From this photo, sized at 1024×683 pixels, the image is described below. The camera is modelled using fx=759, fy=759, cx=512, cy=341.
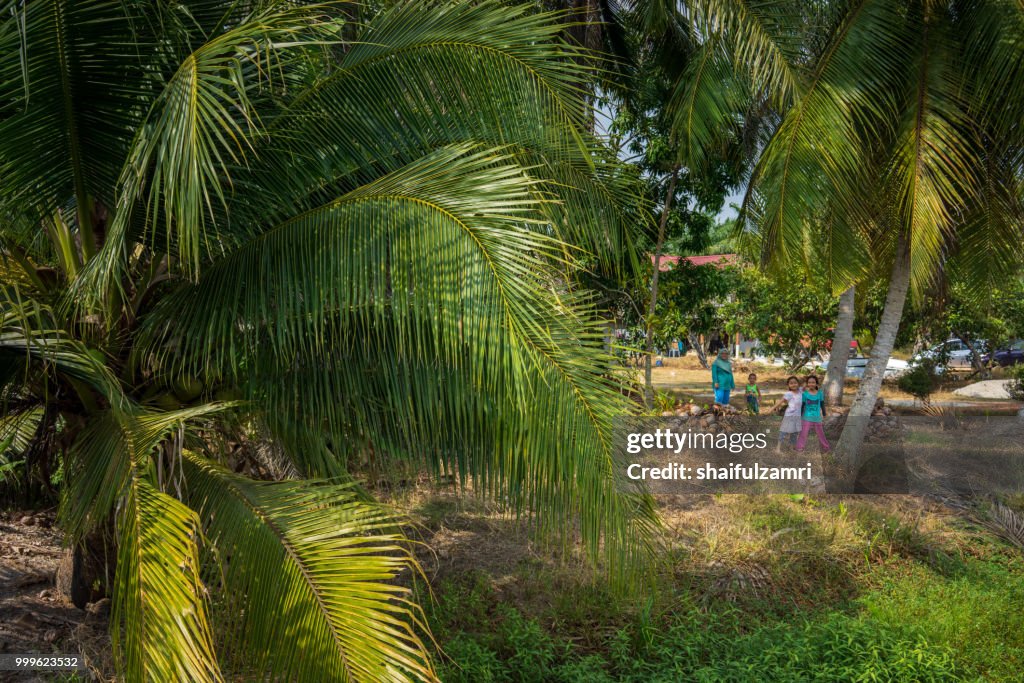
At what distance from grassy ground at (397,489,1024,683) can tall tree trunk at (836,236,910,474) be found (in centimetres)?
117

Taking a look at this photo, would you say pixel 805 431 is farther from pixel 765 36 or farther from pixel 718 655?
pixel 718 655

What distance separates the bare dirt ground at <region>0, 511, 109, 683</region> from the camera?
4.43 metres

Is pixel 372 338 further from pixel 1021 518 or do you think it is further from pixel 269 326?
pixel 1021 518

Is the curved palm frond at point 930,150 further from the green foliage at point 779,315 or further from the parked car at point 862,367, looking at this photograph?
the parked car at point 862,367

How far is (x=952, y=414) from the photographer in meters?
12.2

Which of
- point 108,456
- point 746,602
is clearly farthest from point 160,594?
point 746,602

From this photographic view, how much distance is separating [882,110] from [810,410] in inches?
129

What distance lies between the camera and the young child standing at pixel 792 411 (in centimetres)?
862

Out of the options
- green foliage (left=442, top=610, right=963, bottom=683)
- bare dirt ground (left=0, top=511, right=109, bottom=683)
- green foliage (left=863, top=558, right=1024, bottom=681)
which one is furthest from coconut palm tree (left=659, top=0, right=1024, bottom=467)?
bare dirt ground (left=0, top=511, right=109, bottom=683)

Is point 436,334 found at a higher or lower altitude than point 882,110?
lower

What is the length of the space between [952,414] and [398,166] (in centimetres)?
1141

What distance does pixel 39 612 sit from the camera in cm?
489

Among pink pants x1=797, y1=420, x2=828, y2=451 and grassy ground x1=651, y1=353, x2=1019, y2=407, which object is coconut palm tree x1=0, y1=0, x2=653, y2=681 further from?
grassy ground x1=651, y1=353, x2=1019, y2=407

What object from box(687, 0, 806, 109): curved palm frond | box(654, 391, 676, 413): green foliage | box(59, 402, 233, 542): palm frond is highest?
box(687, 0, 806, 109): curved palm frond
